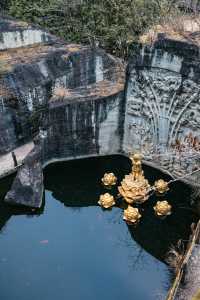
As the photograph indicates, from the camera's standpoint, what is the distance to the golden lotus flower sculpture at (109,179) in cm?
1123

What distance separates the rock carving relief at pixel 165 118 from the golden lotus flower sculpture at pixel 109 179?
5.01 feet

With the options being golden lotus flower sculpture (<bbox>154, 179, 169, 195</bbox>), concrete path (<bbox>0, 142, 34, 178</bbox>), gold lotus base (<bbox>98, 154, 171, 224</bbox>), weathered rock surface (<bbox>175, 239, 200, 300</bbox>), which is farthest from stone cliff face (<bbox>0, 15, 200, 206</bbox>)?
weathered rock surface (<bbox>175, 239, 200, 300</bbox>)

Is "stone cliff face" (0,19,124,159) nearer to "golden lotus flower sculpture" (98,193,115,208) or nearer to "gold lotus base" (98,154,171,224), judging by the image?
"gold lotus base" (98,154,171,224)

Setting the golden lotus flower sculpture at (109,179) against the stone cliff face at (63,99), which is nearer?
the golden lotus flower sculpture at (109,179)

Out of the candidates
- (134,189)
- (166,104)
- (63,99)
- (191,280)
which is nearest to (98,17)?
(63,99)

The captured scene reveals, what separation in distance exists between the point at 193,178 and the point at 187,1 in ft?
25.4

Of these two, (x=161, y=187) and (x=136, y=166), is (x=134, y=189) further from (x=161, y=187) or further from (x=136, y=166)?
(x=161, y=187)

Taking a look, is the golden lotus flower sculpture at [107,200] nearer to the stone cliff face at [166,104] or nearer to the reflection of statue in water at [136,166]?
the reflection of statue in water at [136,166]

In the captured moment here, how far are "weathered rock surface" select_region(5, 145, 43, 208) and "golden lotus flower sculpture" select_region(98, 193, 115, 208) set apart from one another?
1849mm

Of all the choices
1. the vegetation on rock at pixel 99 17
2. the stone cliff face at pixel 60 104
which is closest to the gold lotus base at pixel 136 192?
the stone cliff face at pixel 60 104

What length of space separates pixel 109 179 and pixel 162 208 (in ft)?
6.39

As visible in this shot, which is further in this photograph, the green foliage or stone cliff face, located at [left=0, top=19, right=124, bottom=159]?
the green foliage

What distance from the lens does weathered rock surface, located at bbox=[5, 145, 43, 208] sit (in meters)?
10.4

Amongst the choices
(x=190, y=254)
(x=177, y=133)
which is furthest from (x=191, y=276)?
(x=177, y=133)
